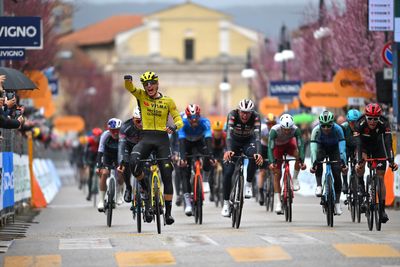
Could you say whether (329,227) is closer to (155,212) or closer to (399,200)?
(155,212)

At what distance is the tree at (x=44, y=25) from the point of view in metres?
40.6

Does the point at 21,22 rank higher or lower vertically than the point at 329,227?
higher

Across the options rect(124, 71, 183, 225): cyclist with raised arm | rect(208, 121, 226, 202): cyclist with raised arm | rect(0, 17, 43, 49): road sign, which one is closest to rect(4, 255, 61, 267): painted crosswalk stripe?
rect(124, 71, 183, 225): cyclist with raised arm

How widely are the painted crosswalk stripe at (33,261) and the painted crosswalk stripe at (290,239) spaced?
8.66 feet

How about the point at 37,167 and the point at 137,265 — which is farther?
the point at 37,167

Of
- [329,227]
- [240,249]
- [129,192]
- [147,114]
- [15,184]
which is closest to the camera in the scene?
[240,249]

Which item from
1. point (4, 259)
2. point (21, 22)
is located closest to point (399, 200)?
point (21, 22)

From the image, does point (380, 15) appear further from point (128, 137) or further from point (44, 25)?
point (44, 25)

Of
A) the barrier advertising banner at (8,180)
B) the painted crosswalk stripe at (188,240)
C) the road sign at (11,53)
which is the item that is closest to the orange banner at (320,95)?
the road sign at (11,53)

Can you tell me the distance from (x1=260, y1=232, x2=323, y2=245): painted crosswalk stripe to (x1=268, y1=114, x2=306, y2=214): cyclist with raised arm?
14.1 ft

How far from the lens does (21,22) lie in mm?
27812

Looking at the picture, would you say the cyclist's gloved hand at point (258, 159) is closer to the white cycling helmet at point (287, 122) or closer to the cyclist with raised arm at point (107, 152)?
the white cycling helmet at point (287, 122)

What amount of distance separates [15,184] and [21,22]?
10.1 feet

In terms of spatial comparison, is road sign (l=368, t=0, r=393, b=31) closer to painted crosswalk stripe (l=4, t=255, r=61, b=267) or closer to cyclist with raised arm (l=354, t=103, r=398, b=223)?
cyclist with raised arm (l=354, t=103, r=398, b=223)
